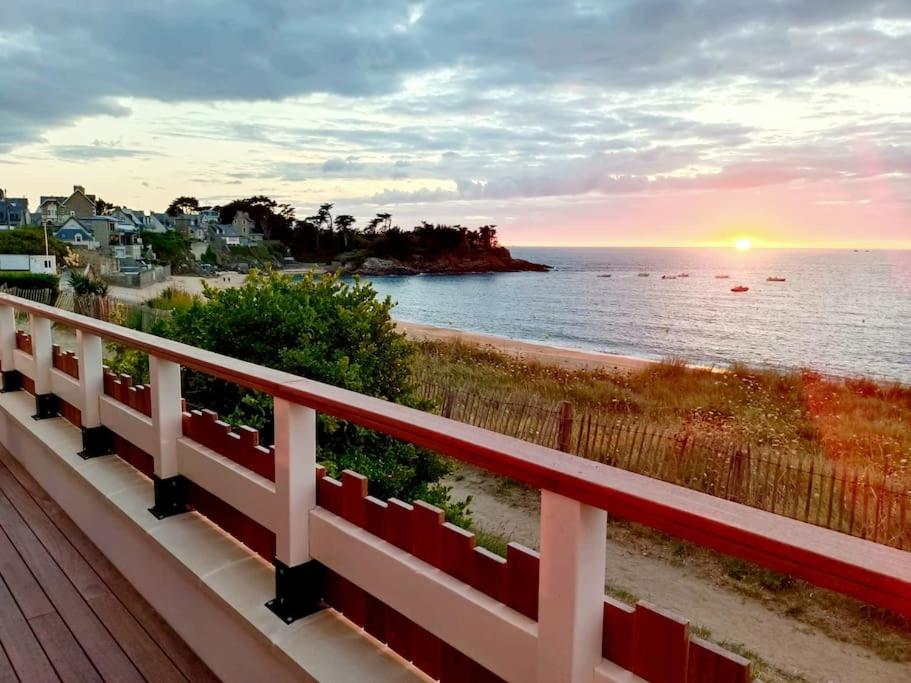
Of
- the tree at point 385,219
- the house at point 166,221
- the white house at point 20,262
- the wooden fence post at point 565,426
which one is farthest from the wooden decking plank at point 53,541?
the tree at point 385,219

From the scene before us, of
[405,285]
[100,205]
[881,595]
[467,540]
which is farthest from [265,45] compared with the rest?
[100,205]

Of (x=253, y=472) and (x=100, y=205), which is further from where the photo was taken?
(x=100, y=205)

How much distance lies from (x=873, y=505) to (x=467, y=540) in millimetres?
5666

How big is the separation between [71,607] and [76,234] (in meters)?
58.2

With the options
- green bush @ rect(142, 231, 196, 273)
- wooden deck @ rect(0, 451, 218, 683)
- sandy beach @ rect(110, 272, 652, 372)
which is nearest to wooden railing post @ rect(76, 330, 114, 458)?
wooden deck @ rect(0, 451, 218, 683)

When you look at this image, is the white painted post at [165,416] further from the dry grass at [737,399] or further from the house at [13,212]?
the house at [13,212]

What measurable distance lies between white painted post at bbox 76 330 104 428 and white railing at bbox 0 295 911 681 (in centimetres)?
77

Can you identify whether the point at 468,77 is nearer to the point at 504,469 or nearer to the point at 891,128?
the point at 504,469

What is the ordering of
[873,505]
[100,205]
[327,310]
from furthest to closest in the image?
[100,205] → [873,505] → [327,310]

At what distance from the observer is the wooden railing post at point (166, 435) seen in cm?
225

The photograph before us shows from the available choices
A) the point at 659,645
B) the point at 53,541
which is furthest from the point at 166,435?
the point at 659,645

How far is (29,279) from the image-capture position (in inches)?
775

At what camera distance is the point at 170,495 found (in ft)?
7.47

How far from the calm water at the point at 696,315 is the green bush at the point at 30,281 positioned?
1919cm
